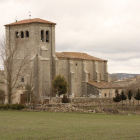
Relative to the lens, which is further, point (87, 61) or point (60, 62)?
point (87, 61)

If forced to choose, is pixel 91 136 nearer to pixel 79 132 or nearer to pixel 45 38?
pixel 79 132

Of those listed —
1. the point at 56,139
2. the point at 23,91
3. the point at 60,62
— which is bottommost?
the point at 56,139

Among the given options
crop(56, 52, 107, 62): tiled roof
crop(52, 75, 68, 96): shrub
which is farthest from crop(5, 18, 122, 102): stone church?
crop(52, 75, 68, 96): shrub

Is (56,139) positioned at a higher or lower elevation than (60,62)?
lower

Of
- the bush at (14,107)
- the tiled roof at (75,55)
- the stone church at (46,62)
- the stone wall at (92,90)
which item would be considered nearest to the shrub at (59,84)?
the stone church at (46,62)

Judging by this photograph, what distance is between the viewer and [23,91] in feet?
199

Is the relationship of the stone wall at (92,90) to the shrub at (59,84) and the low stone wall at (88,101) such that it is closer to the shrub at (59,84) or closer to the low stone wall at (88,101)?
the low stone wall at (88,101)

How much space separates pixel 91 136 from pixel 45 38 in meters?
49.1

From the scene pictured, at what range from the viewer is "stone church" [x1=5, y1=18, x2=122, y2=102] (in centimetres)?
6412

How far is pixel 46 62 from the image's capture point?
2571 inches

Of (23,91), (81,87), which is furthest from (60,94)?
(81,87)

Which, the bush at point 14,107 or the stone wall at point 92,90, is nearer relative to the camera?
the bush at point 14,107

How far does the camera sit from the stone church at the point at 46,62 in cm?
6412

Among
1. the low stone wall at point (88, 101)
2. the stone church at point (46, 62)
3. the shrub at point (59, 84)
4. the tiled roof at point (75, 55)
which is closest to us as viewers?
the low stone wall at point (88, 101)
